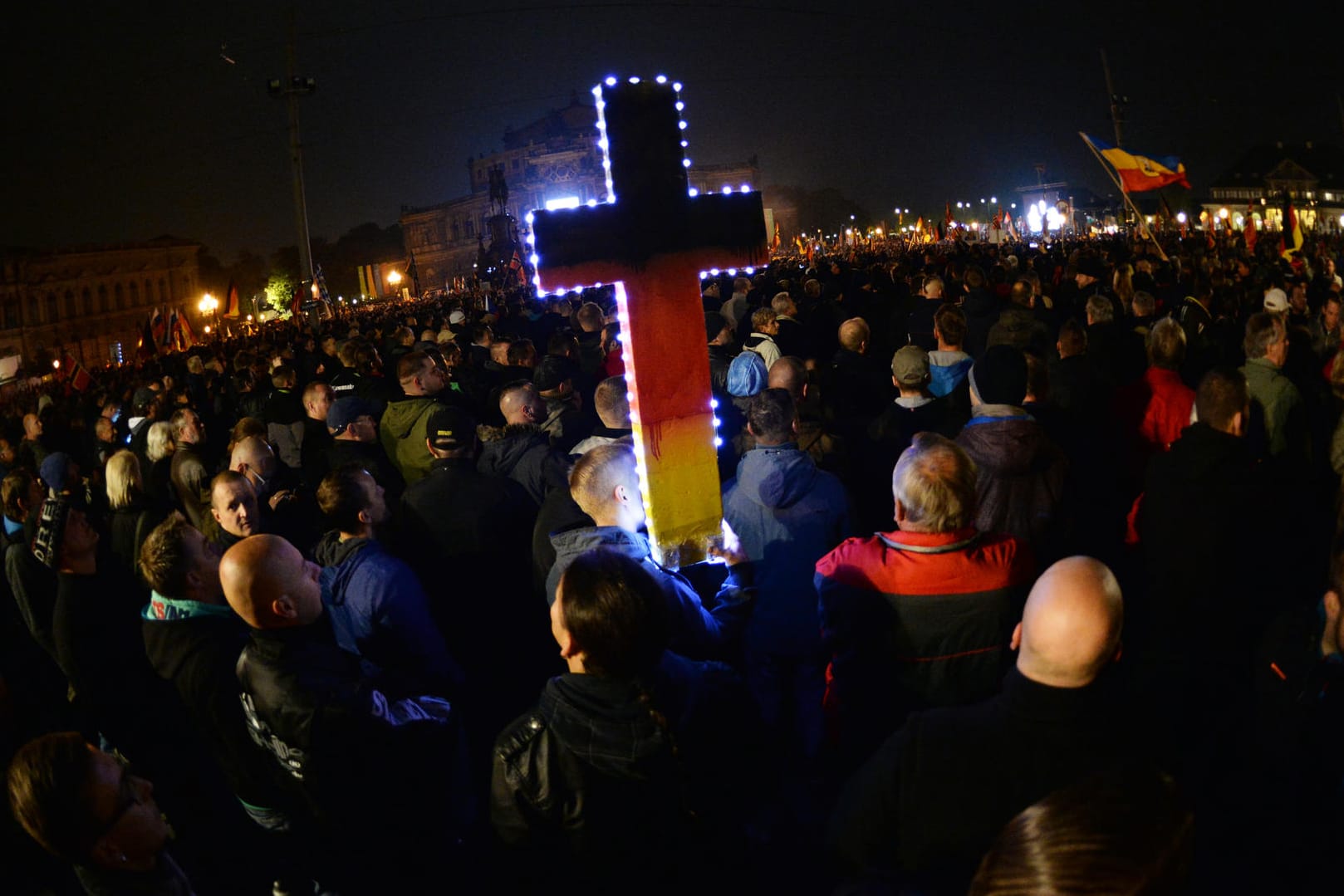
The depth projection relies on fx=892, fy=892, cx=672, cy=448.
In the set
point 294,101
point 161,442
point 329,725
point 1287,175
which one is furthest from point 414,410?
point 1287,175

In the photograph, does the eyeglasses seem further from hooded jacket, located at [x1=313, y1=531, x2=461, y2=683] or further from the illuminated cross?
the illuminated cross

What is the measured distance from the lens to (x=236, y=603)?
2967 mm

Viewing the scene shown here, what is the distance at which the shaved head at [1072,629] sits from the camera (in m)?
2.02

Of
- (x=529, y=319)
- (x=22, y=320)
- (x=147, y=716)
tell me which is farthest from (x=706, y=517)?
(x=22, y=320)

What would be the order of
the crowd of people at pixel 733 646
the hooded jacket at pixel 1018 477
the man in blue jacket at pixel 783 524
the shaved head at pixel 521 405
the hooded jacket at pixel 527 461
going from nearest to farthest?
the crowd of people at pixel 733 646
the man in blue jacket at pixel 783 524
the hooded jacket at pixel 1018 477
the hooded jacket at pixel 527 461
the shaved head at pixel 521 405

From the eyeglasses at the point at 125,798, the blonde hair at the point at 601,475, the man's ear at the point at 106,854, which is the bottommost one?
the man's ear at the point at 106,854

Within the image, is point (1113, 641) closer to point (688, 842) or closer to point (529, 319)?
point (688, 842)

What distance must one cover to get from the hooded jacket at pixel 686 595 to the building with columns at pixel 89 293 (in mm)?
60654

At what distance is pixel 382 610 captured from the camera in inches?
147

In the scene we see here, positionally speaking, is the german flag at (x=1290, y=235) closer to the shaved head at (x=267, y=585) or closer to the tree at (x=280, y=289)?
the shaved head at (x=267, y=585)

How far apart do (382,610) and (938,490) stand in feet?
7.52

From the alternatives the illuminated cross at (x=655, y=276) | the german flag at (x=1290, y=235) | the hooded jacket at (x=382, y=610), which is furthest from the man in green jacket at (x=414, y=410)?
the german flag at (x=1290, y=235)

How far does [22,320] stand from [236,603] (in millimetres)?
71773

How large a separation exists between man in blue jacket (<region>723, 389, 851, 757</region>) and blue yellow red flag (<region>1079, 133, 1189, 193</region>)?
12.0 meters
